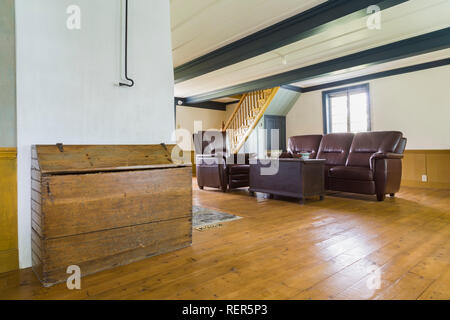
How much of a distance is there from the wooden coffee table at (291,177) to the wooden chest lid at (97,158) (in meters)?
2.27

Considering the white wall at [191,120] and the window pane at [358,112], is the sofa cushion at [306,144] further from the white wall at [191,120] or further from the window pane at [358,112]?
the white wall at [191,120]

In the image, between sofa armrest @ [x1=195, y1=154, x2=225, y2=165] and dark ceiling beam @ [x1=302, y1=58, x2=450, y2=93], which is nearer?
sofa armrest @ [x1=195, y1=154, x2=225, y2=165]

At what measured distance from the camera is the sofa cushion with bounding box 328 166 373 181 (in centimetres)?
416

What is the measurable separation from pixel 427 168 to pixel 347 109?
2.32 m

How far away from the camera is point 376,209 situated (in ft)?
11.6

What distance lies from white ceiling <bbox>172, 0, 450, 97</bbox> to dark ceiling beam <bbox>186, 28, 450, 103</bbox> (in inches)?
4.2

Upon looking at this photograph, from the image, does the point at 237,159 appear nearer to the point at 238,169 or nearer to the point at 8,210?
the point at 238,169

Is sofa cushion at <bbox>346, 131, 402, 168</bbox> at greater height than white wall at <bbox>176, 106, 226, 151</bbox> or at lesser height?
lesser

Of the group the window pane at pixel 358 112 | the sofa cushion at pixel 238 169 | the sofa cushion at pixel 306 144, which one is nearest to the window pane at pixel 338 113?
the window pane at pixel 358 112

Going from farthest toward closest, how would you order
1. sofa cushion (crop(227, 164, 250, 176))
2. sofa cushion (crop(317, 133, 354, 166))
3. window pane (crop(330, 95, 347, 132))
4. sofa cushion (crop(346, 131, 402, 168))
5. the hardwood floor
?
window pane (crop(330, 95, 347, 132)) → sofa cushion (crop(227, 164, 250, 176)) → sofa cushion (crop(317, 133, 354, 166)) → sofa cushion (crop(346, 131, 402, 168)) → the hardwood floor

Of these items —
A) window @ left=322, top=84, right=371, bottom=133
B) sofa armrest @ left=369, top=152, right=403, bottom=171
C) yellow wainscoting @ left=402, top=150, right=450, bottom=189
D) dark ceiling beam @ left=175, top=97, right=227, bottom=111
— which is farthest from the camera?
dark ceiling beam @ left=175, top=97, right=227, bottom=111

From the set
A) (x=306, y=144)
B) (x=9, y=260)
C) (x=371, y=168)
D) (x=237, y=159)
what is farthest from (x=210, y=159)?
(x=9, y=260)

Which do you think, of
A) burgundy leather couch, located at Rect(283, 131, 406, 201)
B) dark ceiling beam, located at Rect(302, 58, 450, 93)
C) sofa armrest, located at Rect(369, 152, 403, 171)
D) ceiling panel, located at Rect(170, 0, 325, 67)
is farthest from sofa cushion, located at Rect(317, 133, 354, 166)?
ceiling panel, located at Rect(170, 0, 325, 67)

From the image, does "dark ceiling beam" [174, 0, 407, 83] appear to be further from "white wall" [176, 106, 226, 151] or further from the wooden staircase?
"white wall" [176, 106, 226, 151]
